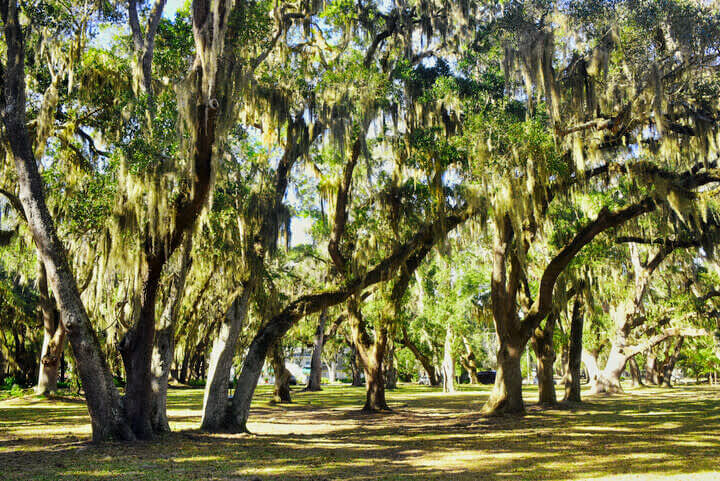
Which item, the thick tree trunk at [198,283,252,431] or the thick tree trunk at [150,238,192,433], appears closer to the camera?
the thick tree trunk at [150,238,192,433]

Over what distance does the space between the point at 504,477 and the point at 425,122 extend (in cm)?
741

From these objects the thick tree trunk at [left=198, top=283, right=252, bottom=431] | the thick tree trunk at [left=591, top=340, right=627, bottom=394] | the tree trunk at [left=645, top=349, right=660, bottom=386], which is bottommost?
the tree trunk at [left=645, top=349, right=660, bottom=386]

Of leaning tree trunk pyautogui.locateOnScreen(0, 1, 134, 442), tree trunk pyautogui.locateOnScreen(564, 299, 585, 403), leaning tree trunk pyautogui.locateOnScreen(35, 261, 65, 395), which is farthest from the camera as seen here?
tree trunk pyautogui.locateOnScreen(564, 299, 585, 403)

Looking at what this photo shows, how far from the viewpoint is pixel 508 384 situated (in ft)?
43.1

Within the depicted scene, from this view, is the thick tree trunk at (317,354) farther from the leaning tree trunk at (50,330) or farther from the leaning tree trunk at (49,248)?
the leaning tree trunk at (49,248)

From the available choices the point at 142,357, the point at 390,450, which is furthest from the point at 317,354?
the point at 390,450

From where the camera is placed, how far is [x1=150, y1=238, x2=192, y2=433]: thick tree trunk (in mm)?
9180

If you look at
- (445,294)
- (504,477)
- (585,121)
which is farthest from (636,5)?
(445,294)

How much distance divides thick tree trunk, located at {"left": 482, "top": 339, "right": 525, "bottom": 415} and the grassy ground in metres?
0.51

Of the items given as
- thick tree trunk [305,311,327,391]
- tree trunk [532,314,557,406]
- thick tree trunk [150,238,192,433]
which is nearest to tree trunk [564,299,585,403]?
tree trunk [532,314,557,406]

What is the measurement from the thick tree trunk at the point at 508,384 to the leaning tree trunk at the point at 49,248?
28.1ft

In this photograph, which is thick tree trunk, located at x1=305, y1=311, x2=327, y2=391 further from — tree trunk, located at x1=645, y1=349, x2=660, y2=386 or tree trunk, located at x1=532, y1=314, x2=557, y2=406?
tree trunk, located at x1=645, y1=349, x2=660, y2=386

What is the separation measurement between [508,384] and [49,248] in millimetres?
10305

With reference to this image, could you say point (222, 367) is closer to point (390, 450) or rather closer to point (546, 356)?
point (390, 450)
